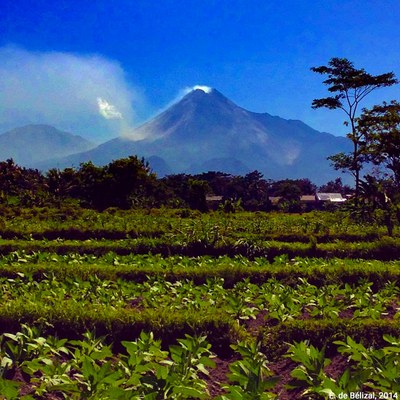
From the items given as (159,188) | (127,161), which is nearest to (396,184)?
(127,161)

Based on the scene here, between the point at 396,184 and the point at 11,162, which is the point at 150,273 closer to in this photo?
the point at 396,184

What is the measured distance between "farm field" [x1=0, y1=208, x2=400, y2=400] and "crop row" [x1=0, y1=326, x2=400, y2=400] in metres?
0.01

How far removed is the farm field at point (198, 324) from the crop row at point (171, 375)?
13 mm

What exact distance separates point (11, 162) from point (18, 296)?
37.4m

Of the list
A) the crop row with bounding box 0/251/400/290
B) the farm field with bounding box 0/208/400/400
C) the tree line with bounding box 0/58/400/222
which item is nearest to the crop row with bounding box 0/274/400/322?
the farm field with bounding box 0/208/400/400

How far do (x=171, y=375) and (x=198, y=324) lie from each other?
2.31 metres

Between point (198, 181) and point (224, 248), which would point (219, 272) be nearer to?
point (224, 248)

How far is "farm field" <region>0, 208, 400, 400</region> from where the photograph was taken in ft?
12.3

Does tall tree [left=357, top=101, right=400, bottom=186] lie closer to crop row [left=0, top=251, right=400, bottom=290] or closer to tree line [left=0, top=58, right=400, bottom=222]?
tree line [left=0, top=58, right=400, bottom=222]

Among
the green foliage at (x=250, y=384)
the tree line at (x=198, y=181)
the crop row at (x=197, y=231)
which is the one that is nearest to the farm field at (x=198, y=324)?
the green foliage at (x=250, y=384)

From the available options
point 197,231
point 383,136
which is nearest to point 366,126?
point 383,136

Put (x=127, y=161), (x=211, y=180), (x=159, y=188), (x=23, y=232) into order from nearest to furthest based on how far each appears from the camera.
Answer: (x=23, y=232) < (x=127, y=161) < (x=159, y=188) < (x=211, y=180)

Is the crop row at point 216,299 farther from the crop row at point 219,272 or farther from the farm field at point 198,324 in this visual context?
the crop row at point 219,272

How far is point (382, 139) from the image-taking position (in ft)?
109
